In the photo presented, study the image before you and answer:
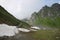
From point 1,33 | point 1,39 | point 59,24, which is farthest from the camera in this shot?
point 59,24

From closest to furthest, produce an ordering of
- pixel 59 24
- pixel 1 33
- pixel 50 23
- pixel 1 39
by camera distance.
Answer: pixel 1 39 < pixel 1 33 < pixel 59 24 < pixel 50 23

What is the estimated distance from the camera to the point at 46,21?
15850 cm

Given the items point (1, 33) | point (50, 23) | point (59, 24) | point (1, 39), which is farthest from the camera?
point (50, 23)

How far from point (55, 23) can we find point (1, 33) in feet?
358

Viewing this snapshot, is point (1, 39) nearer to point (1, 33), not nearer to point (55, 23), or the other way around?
point (1, 33)

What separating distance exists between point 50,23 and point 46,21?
8935 millimetres

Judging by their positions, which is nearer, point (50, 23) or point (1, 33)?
point (1, 33)

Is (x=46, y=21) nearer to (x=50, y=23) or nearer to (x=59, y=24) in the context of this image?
(x=50, y=23)

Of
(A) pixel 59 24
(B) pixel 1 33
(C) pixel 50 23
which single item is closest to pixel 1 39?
(B) pixel 1 33

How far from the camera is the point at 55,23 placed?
466 feet

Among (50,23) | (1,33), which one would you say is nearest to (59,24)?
(50,23)

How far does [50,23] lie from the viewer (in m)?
150

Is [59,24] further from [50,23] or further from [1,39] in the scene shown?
[1,39]

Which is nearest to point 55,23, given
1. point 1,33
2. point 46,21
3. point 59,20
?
point 59,20
